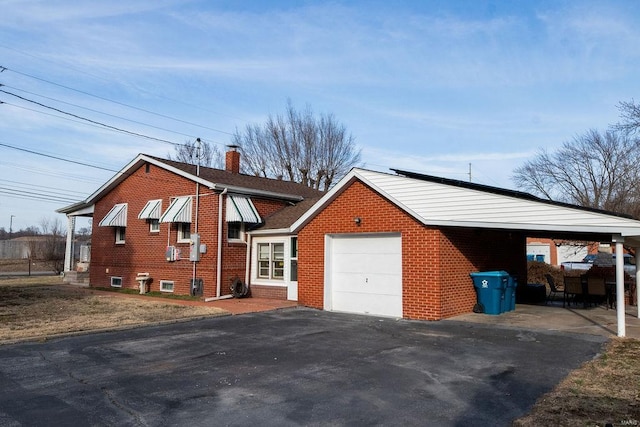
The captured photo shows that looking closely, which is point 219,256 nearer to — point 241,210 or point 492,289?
point 241,210

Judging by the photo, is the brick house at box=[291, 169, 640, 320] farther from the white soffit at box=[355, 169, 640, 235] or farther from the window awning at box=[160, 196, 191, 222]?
the window awning at box=[160, 196, 191, 222]

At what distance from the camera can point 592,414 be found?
201 inches

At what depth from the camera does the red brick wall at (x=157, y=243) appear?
1748 centimetres

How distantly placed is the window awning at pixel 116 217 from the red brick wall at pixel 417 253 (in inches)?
406

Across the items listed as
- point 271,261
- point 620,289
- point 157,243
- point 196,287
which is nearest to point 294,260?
point 271,261

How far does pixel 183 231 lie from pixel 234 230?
2.38 m

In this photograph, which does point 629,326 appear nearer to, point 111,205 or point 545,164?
point 111,205

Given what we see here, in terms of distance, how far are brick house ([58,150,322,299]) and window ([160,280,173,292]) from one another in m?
0.05

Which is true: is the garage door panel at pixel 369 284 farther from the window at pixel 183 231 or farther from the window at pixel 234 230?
the window at pixel 183 231

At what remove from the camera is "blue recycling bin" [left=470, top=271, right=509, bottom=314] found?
1256 cm

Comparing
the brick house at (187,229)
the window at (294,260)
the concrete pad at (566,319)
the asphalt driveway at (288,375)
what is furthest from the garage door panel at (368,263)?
the brick house at (187,229)

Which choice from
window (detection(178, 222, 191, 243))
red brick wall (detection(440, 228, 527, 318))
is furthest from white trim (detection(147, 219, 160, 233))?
red brick wall (detection(440, 228, 527, 318))

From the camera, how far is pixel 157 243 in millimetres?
19688

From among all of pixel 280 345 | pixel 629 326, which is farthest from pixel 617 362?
pixel 280 345
